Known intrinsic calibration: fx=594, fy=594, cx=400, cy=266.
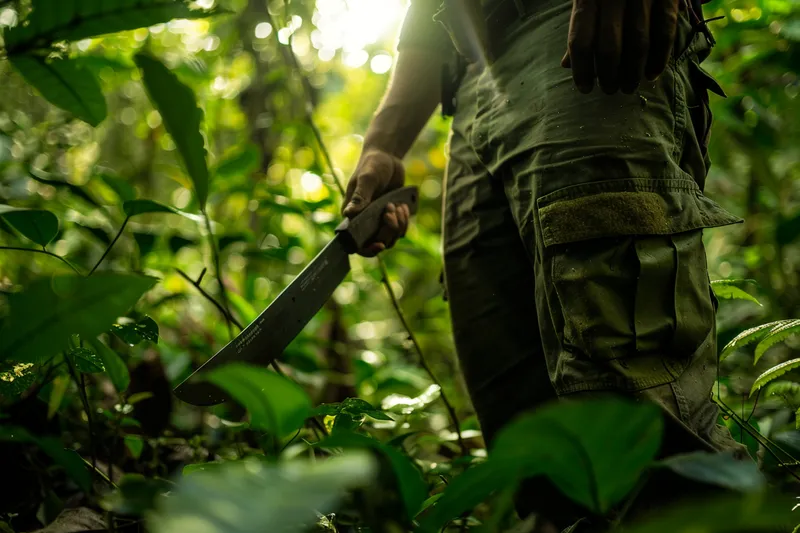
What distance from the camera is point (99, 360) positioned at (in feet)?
3.19

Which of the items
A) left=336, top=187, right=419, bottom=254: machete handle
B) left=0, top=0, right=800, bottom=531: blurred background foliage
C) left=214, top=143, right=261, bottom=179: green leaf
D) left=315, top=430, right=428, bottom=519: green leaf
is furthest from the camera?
left=214, top=143, right=261, bottom=179: green leaf

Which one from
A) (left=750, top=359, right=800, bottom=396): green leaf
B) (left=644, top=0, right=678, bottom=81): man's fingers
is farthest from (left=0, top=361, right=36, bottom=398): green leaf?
(left=750, top=359, right=800, bottom=396): green leaf

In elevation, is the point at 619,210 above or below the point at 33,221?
below

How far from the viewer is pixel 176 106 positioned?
2.40ft

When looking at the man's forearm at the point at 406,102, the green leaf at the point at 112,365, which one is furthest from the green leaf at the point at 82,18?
the man's forearm at the point at 406,102

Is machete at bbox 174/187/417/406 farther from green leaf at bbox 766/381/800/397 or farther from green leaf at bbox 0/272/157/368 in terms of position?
green leaf at bbox 766/381/800/397

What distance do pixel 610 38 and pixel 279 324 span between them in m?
0.74

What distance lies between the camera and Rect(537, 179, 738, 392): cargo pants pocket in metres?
0.84

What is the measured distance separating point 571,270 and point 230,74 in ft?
8.37

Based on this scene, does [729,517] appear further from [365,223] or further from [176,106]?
[365,223]

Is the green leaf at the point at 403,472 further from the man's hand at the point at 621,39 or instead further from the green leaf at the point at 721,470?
the man's hand at the point at 621,39

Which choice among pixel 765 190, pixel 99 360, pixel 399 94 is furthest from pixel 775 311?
pixel 99 360

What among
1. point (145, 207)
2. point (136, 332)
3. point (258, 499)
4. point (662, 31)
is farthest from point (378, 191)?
point (258, 499)

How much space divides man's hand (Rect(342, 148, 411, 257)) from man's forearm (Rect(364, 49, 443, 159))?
4 centimetres
